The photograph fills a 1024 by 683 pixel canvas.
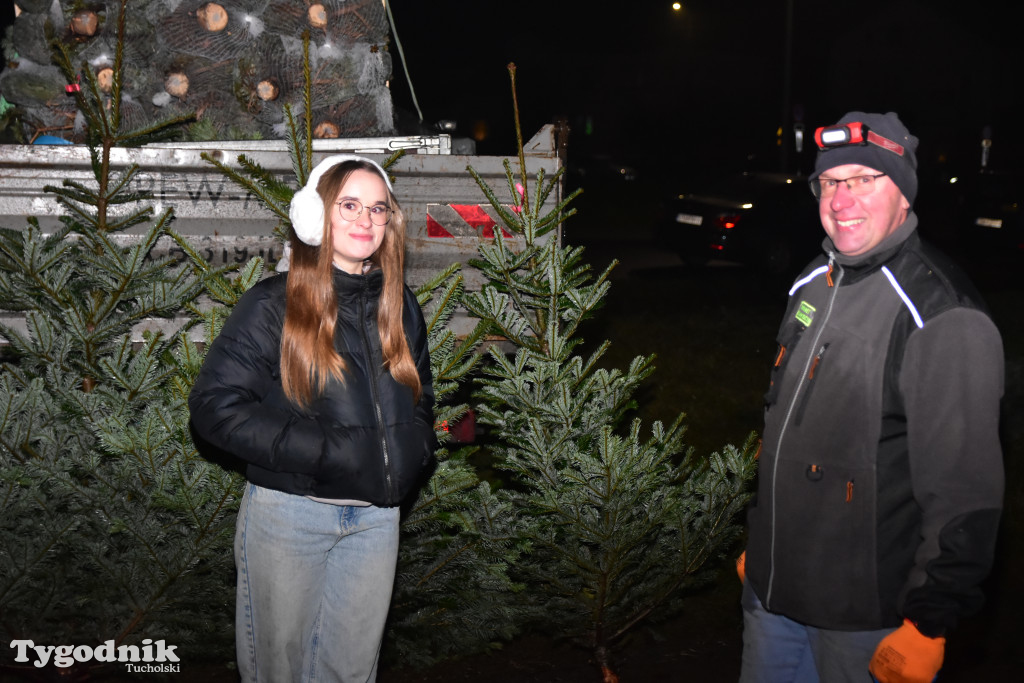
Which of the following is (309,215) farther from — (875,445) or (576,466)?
(875,445)

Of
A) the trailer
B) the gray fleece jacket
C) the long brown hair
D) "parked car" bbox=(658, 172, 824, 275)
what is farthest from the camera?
"parked car" bbox=(658, 172, 824, 275)

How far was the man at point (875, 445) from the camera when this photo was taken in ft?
7.11

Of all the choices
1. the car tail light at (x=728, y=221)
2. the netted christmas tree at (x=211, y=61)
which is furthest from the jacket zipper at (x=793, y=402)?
the car tail light at (x=728, y=221)

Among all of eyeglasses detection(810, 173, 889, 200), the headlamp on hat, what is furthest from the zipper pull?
the headlamp on hat

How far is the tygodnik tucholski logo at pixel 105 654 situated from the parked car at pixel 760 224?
11.1 m

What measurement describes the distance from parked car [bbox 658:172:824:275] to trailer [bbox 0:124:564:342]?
354 inches

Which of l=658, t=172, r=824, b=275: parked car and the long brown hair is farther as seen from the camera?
l=658, t=172, r=824, b=275: parked car

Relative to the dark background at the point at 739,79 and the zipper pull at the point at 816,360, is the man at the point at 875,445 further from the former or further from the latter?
the dark background at the point at 739,79

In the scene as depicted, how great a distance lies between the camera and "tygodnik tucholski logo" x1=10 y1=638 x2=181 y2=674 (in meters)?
3.59

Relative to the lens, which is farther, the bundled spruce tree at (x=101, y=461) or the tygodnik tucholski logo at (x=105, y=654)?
the tygodnik tucholski logo at (x=105, y=654)

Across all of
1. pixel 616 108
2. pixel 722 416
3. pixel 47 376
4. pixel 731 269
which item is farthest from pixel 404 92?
pixel 47 376

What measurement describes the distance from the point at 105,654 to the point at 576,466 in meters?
1.91

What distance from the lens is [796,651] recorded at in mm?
2668

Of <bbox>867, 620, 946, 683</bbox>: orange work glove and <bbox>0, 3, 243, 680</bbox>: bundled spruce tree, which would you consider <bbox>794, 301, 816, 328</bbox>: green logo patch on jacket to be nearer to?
<bbox>867, 620, 946, 683</bbox>: orange work glove
